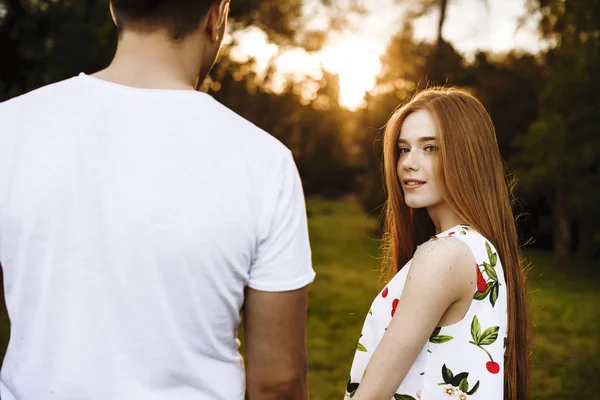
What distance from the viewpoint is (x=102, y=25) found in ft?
31.2

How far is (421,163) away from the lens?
88.6 inches

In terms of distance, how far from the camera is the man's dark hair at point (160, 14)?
140cm

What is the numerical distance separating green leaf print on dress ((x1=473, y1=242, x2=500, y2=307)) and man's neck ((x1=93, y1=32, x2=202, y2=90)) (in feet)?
3.78

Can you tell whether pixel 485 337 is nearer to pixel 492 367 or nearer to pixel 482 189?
pixel 492 367

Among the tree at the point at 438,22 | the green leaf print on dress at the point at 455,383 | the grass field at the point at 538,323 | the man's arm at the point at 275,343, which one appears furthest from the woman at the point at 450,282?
the tree at the point at 438,22

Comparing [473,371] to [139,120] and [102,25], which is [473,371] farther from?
[102,25]

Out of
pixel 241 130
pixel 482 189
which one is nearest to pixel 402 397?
pixel 482 189

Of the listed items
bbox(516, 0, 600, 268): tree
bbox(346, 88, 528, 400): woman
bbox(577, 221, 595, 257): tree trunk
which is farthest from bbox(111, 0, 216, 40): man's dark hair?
bbox(577, 221, 595, 257): tree trunk

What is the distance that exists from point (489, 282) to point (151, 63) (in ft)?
4.22

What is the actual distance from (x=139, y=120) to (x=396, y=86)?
67.1 feet

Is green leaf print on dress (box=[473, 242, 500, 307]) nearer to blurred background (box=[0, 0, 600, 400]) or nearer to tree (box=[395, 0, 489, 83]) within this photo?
blurred background (box=[0, 0, 600, 400])

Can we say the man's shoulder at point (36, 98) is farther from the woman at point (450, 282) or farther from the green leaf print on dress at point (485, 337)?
the green leaf print on dress at point (485, 337)

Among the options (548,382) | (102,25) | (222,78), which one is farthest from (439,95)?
(222,78)

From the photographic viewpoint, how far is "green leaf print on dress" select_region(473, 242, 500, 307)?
2045 mm
